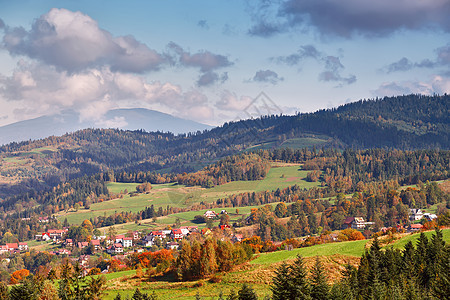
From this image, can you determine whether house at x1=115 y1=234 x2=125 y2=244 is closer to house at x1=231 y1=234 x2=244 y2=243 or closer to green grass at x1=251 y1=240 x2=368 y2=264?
house at x1=231 y1=234 x2=244 y2=243

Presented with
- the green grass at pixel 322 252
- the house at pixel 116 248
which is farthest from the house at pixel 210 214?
the green grass at pixel 322 252

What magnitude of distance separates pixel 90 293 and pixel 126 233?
144747 mm

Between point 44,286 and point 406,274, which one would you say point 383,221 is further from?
point 44,286

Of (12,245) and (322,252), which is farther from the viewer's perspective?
(12,245)

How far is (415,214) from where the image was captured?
512 ft

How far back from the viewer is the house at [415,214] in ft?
502

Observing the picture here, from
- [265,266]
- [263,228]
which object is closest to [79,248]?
[263,228]

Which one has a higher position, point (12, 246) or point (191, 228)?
point (191, 228)

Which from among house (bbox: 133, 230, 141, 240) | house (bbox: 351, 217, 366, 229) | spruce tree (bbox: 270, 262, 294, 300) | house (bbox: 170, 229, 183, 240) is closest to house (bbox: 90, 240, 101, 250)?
house (bbox: 133, 230, 141, 240)

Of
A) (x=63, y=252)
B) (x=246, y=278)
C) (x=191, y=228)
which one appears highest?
(x=246, y=278)

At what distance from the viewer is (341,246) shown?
69000 mm

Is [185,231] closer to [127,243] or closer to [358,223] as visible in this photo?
[127,243]

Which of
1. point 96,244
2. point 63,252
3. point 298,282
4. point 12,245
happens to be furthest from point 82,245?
point 298,282

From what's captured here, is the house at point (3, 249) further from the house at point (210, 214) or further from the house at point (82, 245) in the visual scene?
the house at point (210, 214)
